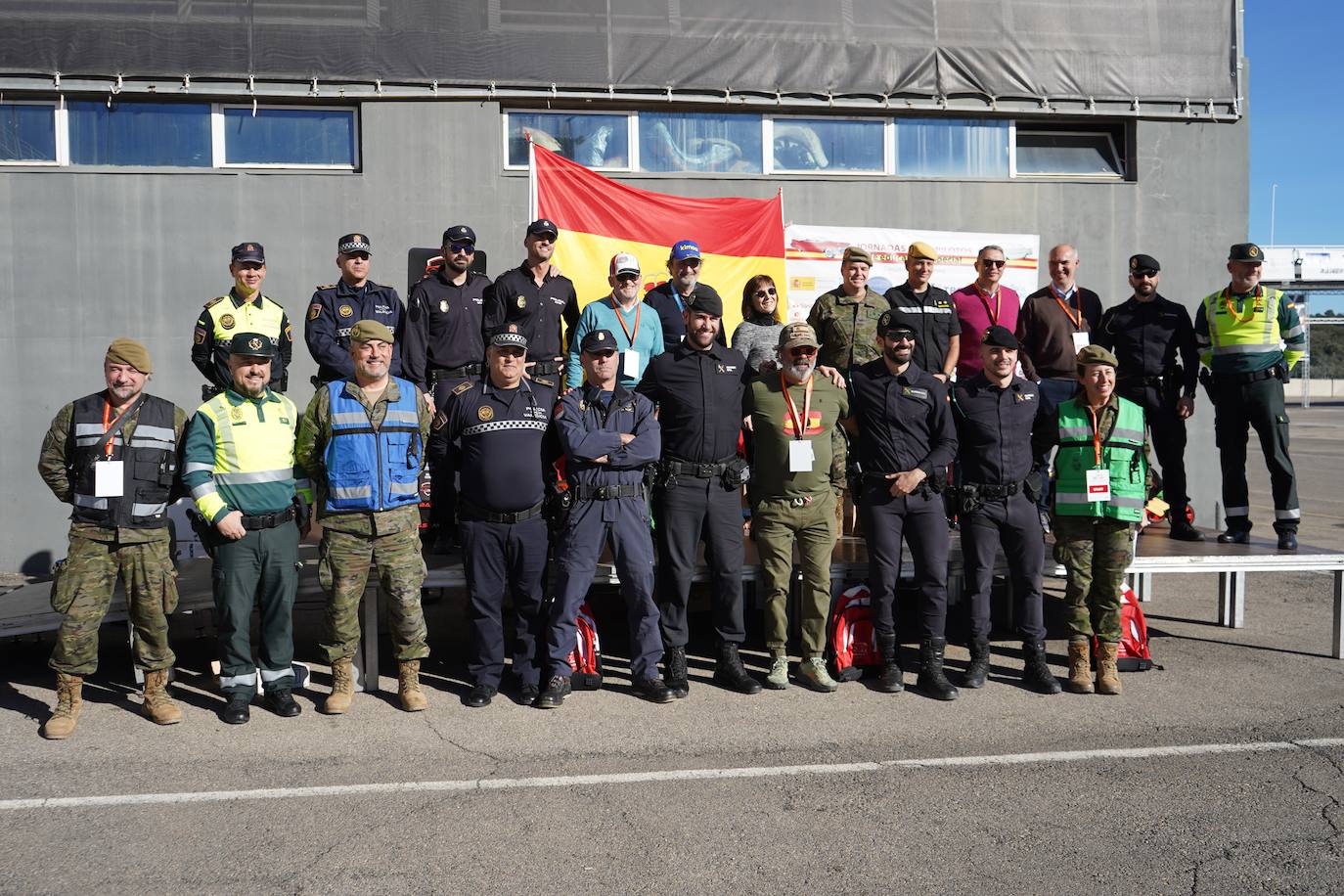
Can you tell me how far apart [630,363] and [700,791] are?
10.3 feet

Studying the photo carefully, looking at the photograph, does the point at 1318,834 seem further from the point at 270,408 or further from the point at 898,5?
the point at 898,5

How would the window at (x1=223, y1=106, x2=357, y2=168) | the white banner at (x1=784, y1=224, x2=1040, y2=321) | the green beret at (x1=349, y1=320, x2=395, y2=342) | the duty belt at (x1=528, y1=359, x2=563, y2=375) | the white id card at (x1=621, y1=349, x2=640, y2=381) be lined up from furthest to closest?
the white banner at (x1=784, y1=224, x2=1040, y2=321) < the window at (x1=223, y1=106, x2=357, y2=168) < the duty belt at (x1=528, y1=359, x2=563, y2=375) < the white id card at (x1=621, y1=349, x2=640, y2=381) < the green beret at (x1=349, y1=320, x2=395, y2=342)

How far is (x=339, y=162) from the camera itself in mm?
10117

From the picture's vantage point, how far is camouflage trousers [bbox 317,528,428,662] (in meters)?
→ 5.88

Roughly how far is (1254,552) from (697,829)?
4925 mm

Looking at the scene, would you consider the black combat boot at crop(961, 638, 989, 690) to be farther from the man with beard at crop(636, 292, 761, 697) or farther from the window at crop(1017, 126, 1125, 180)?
the window at crop(1017, 126, 1125, 180)

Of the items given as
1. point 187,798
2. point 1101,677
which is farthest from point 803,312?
point 187,798

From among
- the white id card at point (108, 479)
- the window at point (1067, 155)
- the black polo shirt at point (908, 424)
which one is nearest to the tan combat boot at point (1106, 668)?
the black polo shirt at point (908, 424)

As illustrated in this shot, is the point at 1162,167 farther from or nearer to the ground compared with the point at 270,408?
farther from the ground

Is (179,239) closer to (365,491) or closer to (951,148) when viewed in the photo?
(365,491)

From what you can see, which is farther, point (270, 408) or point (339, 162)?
point (339, 162)

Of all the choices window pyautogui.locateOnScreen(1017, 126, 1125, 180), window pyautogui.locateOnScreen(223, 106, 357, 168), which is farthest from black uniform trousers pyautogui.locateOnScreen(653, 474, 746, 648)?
window pyautogui.locateOnScreen(1017, 126, 1125, 180)

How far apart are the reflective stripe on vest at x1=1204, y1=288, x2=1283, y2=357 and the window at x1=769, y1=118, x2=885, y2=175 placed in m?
4.04

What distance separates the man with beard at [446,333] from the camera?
7082 mm
